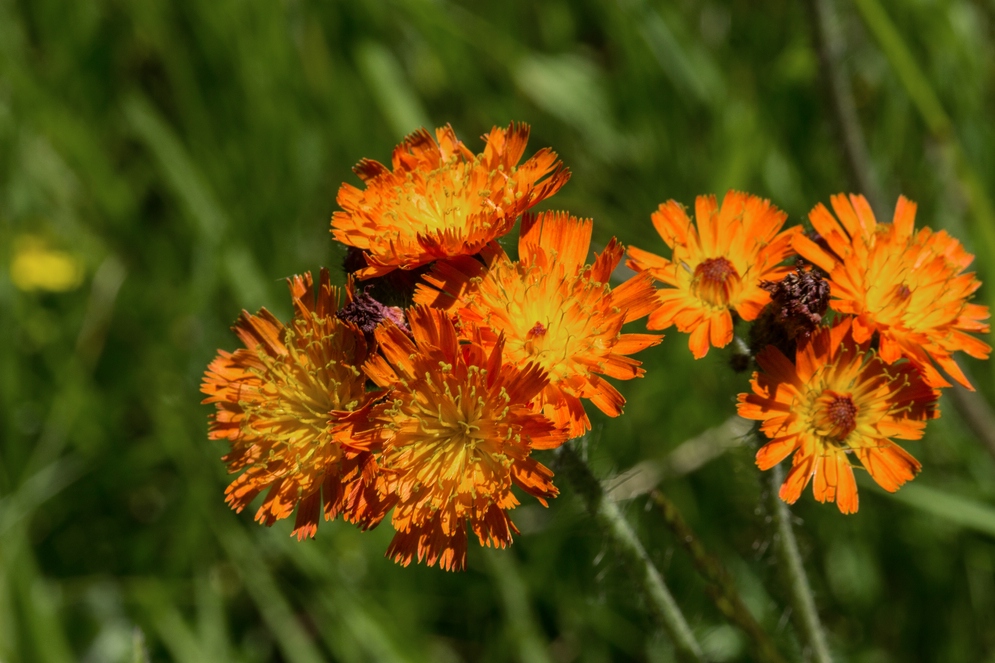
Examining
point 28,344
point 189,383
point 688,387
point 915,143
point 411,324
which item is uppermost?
point 28,344

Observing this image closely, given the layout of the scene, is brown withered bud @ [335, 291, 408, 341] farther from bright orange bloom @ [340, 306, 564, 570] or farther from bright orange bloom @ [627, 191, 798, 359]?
bright orange bloom @ [627, 191, 798, 359]

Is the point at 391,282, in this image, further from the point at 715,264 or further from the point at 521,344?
the point at 715,264

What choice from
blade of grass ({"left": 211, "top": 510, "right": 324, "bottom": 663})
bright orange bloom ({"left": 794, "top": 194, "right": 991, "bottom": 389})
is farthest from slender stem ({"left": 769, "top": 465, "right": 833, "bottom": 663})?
blade of grass ({"left": 211, "top": 510, "right": 324, "bottom": 663})

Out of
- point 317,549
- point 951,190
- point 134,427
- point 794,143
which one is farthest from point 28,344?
point 951,190

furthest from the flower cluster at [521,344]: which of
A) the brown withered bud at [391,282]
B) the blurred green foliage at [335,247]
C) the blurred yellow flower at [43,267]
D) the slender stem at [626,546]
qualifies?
the blurred yellow flower at [43,267]

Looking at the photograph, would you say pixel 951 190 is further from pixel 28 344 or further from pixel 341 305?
pixel 28 344

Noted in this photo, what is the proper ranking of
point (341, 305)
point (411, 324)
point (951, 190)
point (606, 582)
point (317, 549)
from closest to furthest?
point (411, 324), point (341, 305), point (606, 582), point (317, 549), point (951, 190)

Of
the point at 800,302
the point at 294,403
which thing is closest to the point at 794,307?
the point at 800,302

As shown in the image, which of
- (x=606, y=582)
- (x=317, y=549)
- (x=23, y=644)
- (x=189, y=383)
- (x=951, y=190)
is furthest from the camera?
(x=189, y=383)
